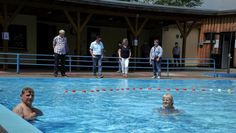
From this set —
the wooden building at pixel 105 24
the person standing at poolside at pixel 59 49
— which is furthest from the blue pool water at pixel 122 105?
the wooden building at pixel 105 24

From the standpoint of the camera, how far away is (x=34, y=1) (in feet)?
52.4

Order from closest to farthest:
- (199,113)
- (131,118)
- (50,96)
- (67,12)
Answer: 1. (131,118)
2. (199,113)
3. (50,96)
4. (67,12)

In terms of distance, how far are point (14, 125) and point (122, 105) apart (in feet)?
22.3

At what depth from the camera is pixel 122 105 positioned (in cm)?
966

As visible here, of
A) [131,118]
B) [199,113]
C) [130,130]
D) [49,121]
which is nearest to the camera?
[130,130]

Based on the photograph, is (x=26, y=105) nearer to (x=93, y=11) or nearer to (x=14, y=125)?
(x=14, y=125)

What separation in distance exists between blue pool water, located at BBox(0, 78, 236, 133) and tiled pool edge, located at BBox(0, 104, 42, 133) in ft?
10.5

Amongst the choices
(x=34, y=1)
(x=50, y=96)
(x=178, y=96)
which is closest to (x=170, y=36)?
(x=34, y=1)

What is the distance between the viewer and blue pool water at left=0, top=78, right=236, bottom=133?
705cm

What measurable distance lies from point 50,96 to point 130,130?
4288mm

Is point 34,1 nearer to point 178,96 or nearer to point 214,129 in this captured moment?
point 178,96

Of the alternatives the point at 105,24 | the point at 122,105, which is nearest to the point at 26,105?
the point at 122,105

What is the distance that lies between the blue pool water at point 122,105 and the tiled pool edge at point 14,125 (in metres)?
3.19

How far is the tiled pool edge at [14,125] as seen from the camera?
9.13 ft
